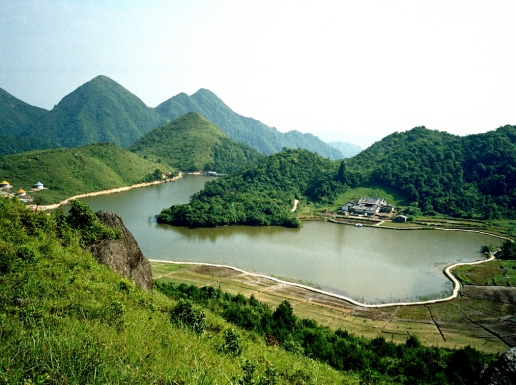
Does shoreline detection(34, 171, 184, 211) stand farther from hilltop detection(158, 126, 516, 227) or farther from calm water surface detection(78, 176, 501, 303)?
hilltop detection(158, 126, 516, 227)

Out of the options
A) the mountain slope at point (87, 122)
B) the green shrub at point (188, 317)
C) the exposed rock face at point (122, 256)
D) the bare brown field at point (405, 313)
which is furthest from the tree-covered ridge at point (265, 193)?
the mountain slope at point (87, 122)

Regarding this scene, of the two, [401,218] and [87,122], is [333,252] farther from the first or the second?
[87,122]

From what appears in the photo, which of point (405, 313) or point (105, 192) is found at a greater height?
point (105, 192)

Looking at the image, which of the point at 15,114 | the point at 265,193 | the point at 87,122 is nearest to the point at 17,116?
the point at 15,114

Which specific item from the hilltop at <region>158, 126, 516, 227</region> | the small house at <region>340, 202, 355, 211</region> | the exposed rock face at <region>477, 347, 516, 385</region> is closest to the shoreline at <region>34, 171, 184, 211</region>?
the hilltop at <region>158, 126, 516, 227</region>

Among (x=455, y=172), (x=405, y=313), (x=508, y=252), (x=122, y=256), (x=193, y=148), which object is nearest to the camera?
(x=122, y=256)

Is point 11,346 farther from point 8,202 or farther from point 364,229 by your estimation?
point 364,229
